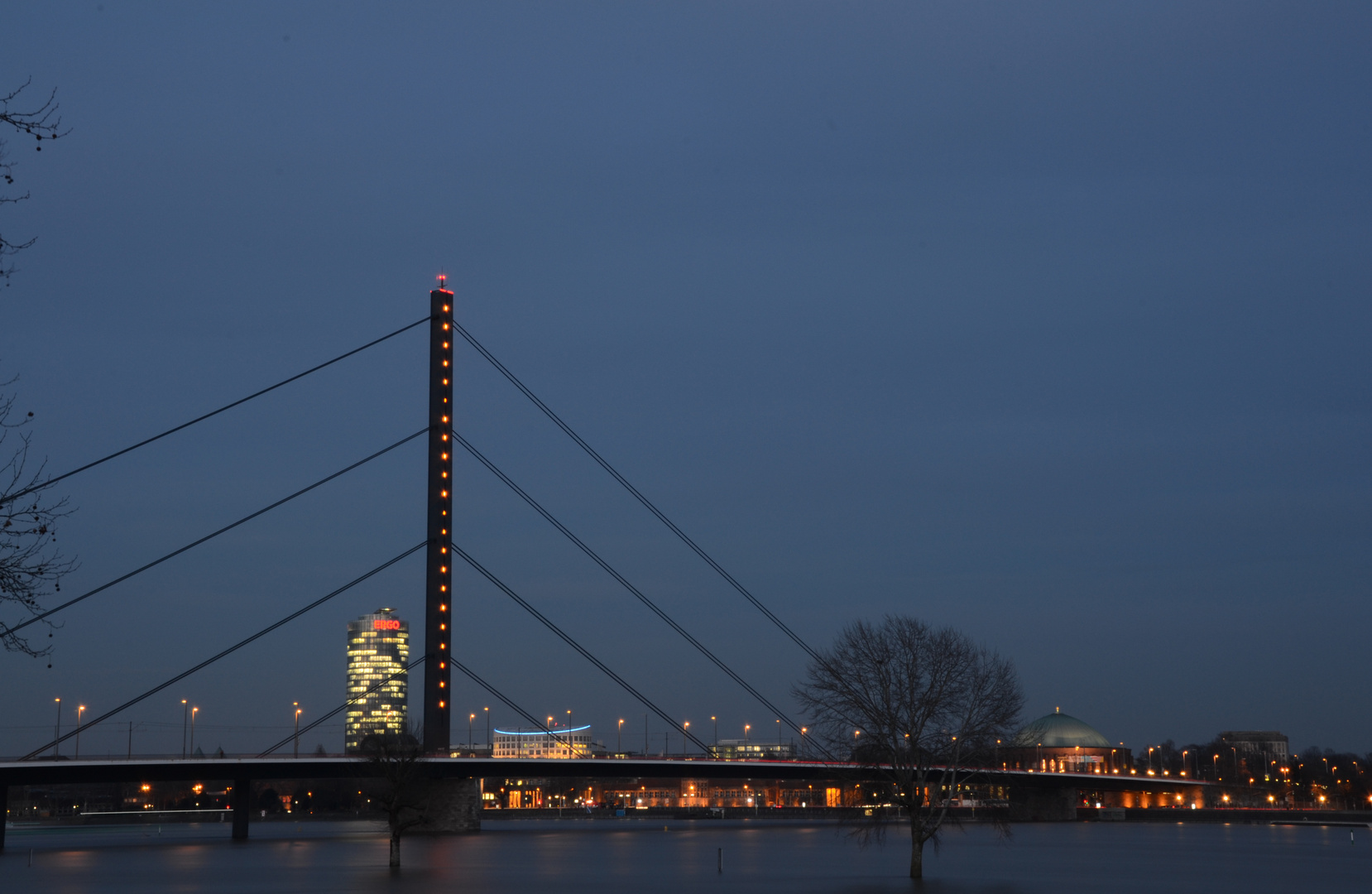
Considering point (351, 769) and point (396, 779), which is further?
point (351, 769)

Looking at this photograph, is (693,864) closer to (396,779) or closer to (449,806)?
(396,779)

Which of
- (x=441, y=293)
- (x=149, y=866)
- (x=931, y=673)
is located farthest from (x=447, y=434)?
(x=931, y=673)

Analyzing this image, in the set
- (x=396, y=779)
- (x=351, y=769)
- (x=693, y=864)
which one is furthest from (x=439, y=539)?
(x=693, y=864)

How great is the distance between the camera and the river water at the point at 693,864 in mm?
45094

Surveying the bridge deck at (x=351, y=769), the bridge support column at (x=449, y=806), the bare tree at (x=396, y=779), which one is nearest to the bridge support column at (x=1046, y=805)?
the bridge deck at (x=351, y=769)

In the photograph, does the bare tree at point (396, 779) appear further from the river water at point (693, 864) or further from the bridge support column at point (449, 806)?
the bridge support column at point (449, 806)

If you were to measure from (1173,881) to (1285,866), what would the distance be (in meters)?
15.5

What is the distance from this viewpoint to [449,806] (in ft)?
321

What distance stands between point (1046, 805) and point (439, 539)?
8539 centimetres

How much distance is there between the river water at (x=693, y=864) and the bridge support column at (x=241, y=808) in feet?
5.16

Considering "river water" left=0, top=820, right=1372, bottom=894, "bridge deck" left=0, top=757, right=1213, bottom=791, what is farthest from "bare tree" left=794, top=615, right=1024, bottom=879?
"bridge deck" left=0, top=757, right=1213, bottom=791

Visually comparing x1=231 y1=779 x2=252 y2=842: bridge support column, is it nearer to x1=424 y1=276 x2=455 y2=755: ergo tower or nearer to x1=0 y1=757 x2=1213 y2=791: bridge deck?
x1=0 y1=757 x2=1213 y2=791: bridge deck

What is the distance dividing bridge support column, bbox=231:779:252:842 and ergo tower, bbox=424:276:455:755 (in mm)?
19996

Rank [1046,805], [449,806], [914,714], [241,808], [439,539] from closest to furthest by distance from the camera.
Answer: [914,714]
[439,539]
[449,806]
[241,808]
[1046,805]
